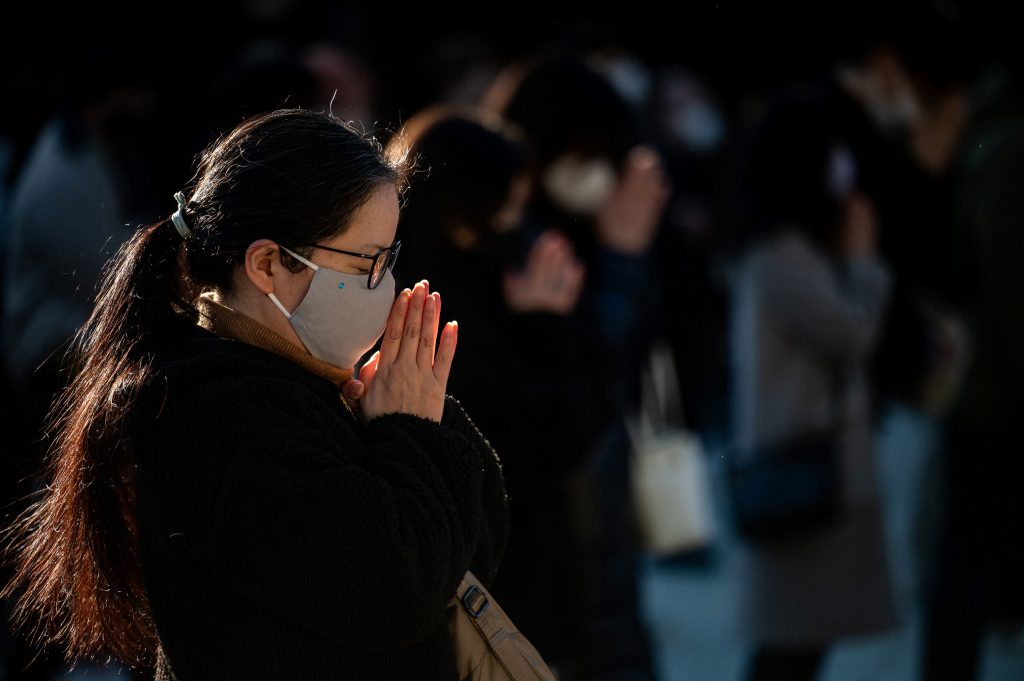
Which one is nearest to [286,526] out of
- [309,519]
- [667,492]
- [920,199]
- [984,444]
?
[309,519]

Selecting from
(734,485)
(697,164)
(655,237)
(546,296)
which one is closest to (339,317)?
(546,296)

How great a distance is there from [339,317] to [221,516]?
0.38 metres

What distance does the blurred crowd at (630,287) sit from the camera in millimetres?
3395

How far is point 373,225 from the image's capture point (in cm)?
211

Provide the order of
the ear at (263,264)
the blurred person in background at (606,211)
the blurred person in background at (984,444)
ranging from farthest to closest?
the blurred person in background at (984,444), the blurred person in background at (606,211), the ear at (263,264)

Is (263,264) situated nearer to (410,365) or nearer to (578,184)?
(410,365)

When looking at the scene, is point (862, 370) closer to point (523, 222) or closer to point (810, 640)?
point (810, 640)

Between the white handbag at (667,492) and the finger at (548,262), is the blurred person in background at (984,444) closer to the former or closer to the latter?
the white handbag at (667,492)

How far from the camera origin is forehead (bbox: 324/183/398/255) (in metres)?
2.09

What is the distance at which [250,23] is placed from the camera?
10539 millimetres

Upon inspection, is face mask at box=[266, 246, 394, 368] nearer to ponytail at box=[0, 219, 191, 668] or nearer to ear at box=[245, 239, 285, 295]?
ear at box=[245, 239, 285, 295]

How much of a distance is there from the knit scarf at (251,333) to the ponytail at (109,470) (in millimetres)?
45

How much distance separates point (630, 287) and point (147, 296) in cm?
215

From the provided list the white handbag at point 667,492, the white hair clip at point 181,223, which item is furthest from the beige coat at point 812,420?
the white hair clip at point 181,223
